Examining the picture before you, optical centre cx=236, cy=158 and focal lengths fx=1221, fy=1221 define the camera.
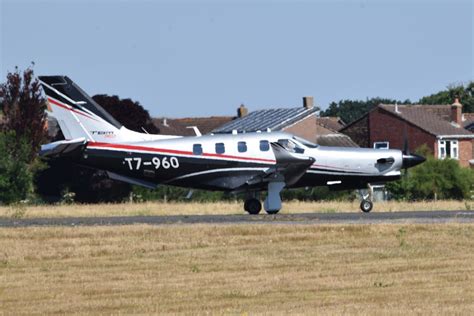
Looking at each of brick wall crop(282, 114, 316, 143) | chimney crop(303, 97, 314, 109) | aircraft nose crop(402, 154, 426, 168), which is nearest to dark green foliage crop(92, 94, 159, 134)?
brick wall crop(282, 114, 316, 143)

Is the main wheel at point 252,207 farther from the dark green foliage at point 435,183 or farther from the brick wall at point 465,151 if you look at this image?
the brick wall at point 465,151

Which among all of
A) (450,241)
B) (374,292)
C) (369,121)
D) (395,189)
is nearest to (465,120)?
(369,121)

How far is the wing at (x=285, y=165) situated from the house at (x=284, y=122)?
45444 mm

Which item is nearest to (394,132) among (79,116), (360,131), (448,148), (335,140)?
(448,148)

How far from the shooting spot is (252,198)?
3897cm

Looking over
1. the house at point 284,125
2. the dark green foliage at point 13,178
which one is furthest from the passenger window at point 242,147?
the house at point 284,125

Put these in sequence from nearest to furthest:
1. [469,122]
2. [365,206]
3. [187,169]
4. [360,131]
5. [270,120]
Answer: [187,169]
[365,206]
[270,120]
[360,131]
[469,122]

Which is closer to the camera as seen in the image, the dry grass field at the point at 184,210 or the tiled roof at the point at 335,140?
the dry grass field at the point at 184,210

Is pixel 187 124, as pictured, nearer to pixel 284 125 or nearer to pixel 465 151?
pixel 284 125

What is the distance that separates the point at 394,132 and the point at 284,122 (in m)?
10.2

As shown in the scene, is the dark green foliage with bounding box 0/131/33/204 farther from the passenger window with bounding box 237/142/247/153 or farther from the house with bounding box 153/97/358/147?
the house with bounding box 153/97/358/147

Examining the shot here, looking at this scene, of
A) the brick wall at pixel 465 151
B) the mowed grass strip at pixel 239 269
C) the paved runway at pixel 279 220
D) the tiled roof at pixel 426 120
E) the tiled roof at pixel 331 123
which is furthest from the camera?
the tiled roof at pixel 331 123

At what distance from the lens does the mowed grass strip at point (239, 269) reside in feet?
61.3

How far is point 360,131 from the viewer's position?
96.3 metres
